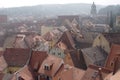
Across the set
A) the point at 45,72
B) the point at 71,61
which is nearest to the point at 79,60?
the point at 71,61

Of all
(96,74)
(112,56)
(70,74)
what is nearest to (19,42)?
(70,74)

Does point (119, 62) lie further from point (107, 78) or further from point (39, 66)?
point (39, 66)

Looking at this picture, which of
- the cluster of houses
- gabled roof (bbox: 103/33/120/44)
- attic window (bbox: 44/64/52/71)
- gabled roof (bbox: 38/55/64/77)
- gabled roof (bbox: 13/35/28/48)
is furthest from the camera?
gabled roof (bbox: 13/35/28/48)

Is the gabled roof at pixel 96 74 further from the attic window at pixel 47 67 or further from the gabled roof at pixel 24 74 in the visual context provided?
the gabled roof at pixel 24 74

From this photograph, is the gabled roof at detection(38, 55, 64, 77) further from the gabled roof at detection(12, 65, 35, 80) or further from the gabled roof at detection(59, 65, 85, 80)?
the gabled roof at detection(12, 65, 35, 80)

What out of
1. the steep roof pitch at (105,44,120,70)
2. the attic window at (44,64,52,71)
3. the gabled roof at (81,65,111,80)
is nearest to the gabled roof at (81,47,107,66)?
the steep roof pitch at (105,44,120,70)
